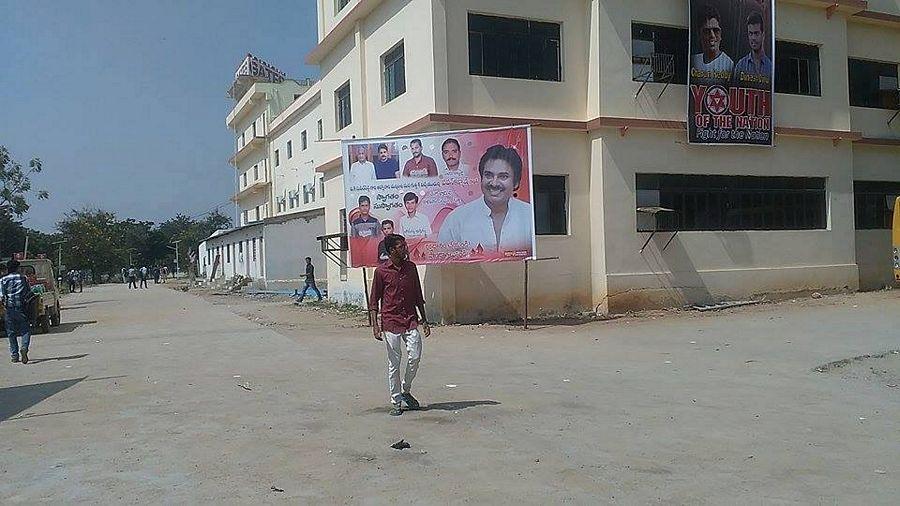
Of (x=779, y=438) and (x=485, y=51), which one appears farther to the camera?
(x=485, y=51)

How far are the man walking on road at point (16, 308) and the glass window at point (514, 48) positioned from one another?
10118mm

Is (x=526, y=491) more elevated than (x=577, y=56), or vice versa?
(x=577, y=56)

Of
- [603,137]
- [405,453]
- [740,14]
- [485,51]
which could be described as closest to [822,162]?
[740,14]

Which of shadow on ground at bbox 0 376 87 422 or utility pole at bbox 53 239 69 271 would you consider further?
utility pole at bbox 53 239 69 271

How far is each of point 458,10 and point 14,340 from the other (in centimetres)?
1114

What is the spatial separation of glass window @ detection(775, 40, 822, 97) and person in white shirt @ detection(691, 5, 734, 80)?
231cm

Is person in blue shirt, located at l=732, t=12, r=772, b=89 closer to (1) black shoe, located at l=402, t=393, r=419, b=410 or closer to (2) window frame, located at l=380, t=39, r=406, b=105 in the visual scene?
(2) window frame, located at l=380, t=39, r=406, b=105

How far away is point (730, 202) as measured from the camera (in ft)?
66.1

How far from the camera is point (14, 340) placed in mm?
13594

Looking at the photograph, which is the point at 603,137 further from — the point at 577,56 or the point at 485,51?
the point at 485,51

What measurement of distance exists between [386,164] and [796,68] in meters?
12.1

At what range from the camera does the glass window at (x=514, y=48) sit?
1775cm

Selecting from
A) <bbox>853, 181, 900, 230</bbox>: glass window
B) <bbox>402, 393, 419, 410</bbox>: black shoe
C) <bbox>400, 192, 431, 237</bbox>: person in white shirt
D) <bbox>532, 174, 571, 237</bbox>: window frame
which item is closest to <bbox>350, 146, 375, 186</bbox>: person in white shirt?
<bbox>400, 192, 431, 237</bbox>: person in white shirt

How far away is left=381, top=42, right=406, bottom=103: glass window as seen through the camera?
62.4 feet
